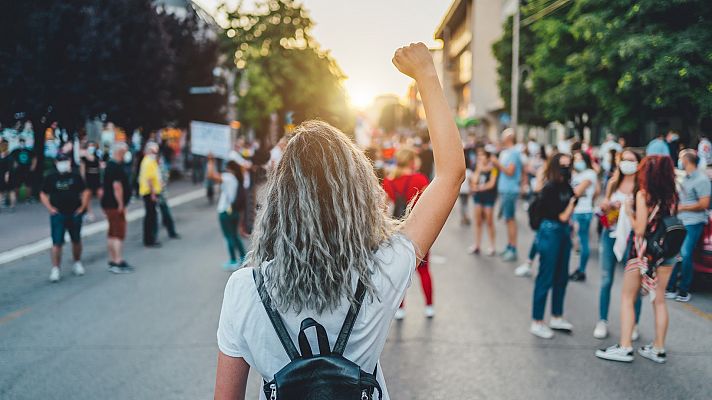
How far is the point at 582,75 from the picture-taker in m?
17.5

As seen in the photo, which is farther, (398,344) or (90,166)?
(90,166)

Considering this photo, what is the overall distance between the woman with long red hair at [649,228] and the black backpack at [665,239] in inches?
1.9

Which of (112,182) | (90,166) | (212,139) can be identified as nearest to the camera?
(112,182)

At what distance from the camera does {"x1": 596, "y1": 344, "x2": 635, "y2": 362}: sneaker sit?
5.18 m

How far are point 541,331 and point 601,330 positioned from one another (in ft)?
1.77

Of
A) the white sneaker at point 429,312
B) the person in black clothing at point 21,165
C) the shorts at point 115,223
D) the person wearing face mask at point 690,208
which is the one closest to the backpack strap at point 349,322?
the white sneaker at point 429,312

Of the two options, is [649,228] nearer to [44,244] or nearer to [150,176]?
[150,176]

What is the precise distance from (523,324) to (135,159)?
71.9 feet

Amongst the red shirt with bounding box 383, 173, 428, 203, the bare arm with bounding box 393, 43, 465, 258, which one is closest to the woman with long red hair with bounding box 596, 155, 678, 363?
the red shirt with bounding box 383, 173, 428, 203

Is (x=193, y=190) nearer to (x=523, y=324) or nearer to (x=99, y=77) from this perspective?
(x=99, y=77)

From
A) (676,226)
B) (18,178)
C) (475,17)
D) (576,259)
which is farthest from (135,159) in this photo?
(475,17)

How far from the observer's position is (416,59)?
1.79 m

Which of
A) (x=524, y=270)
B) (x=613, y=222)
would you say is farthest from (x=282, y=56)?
(x=613, y=222)

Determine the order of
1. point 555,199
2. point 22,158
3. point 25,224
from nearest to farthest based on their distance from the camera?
1. point 555,199
2. point 25,224
3. point 22,158
